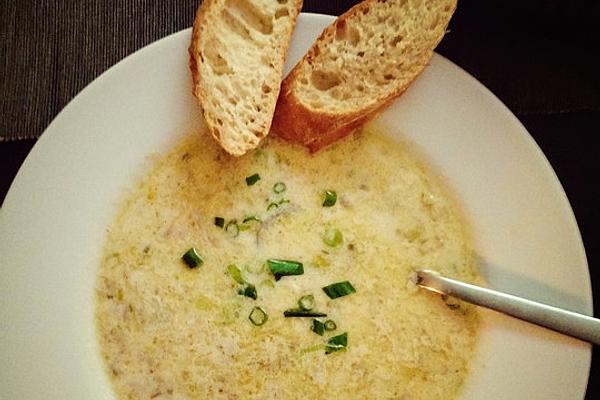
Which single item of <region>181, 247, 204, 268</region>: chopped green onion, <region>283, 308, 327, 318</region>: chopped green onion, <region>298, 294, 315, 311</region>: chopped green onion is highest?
<region>181, 247, 204, 268</region>: chopped green onion

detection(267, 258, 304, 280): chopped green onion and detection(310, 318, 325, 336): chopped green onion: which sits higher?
detection(267, 258, 304, 280): chopped green onion

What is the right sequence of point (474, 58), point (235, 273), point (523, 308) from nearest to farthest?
point (523, 308), point (235, 273), point (474, 58)

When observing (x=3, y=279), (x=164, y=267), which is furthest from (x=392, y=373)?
(x=3, y=279)

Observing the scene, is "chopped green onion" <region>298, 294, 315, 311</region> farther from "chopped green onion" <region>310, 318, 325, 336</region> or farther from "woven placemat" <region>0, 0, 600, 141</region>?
"woven placemat" <region>0, 0, 600, 141</region>

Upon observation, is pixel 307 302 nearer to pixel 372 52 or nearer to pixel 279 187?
pixel 279 187

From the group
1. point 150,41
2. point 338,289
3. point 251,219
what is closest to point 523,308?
point 338,289

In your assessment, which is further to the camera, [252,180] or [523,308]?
[252,180]

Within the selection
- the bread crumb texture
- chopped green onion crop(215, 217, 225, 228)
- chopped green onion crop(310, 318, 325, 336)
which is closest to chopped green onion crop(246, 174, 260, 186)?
chopped green onion crop(215, 217, 225, 228)
